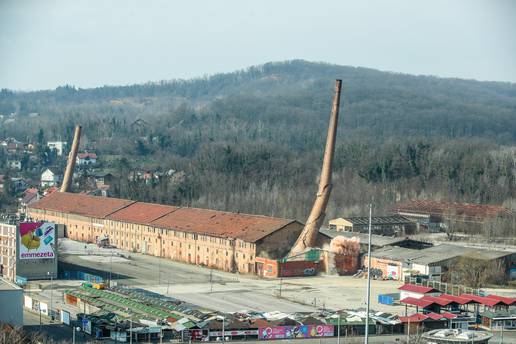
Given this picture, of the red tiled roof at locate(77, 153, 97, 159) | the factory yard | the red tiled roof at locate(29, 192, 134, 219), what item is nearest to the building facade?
the factory yard

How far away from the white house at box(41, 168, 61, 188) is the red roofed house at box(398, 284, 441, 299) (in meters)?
47.0

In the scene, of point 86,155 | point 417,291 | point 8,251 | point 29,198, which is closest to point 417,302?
point 417,291

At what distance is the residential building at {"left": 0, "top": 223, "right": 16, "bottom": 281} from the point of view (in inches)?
1339

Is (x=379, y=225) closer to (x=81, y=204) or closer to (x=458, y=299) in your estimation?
(x=81, y=204)

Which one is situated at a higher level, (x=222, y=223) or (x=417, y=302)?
(x=222, y=223)

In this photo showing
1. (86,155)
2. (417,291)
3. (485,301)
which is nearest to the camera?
(485,301)

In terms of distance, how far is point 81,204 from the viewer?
5000cm

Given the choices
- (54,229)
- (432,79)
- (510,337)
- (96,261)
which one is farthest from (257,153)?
(432,79)

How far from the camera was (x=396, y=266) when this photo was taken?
3553cm

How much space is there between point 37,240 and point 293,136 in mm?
65598

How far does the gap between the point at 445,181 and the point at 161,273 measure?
2946 cm

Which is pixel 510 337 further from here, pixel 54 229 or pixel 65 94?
pixel 65 94

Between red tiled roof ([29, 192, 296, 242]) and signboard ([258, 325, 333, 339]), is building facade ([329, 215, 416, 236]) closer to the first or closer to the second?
red tiled roof ([29, 192, 296, 242])

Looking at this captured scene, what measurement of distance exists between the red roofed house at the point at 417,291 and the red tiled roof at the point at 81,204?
19.6 meters
